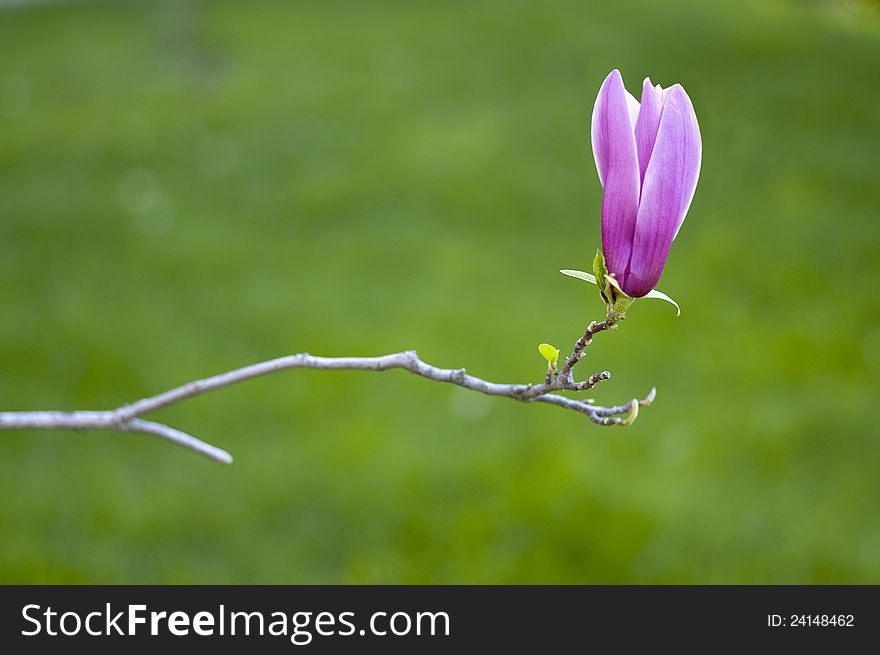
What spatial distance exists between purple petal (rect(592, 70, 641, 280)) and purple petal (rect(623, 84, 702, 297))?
0.04 ft

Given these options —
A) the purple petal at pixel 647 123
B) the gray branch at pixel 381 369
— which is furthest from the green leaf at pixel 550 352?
the purple petal at pixel 647 123

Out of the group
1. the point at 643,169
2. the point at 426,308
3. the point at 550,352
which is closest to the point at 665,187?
the point at 643,169

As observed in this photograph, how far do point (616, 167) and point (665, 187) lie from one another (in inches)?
2.0

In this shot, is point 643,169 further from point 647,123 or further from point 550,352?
point 550,352

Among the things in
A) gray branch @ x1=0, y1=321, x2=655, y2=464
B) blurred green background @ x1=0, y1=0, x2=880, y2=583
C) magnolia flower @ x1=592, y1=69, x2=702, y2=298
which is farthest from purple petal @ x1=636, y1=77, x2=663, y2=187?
blurred green background @ x1=0, y1=0, x2=880, y2=583

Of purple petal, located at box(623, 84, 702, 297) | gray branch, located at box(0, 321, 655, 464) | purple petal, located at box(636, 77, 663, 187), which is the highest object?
purple petal, located at box(636, 77, 663, 187)

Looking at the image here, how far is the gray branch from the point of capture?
34.8 inches

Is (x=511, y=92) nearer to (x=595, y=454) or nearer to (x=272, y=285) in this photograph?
(x=272, y=285)

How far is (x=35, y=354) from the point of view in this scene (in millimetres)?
3844

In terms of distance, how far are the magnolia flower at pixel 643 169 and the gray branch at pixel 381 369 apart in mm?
84

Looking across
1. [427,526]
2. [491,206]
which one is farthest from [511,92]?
[427,526]

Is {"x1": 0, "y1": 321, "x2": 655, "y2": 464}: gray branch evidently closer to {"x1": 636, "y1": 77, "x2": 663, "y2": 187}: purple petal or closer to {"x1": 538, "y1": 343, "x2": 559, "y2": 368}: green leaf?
{"x1": 538, "y1": 343, "x2": 559, "y2": 368}: green leaf

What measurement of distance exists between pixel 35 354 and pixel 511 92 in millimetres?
3844

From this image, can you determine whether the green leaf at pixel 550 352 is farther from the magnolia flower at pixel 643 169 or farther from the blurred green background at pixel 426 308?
the blurred green background at pixel 426 308
